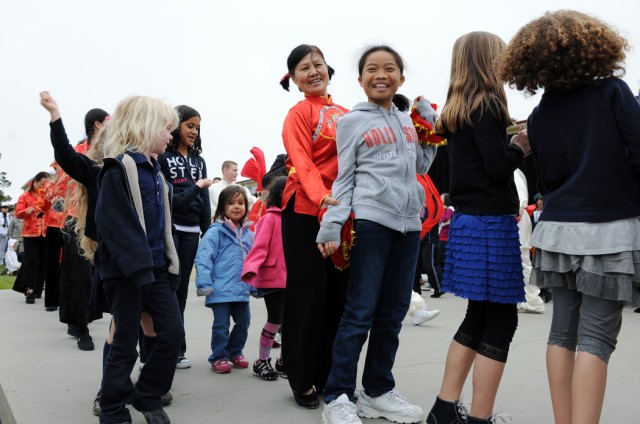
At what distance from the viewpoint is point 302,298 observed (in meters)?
3.21

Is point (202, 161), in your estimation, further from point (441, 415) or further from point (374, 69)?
point (441, 415)

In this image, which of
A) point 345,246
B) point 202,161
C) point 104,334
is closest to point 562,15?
point 345,246

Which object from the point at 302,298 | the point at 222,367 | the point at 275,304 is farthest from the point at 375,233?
the point at 222,367

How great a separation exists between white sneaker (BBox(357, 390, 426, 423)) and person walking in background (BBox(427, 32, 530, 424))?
139 mm

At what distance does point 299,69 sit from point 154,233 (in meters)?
1.17

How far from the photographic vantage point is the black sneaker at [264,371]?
3893mm

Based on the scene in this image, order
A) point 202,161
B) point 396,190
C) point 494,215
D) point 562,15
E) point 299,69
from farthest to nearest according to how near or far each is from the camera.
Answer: point 202,161 → point 299,69 → point 396,190 → point 494,215 → point 562,15

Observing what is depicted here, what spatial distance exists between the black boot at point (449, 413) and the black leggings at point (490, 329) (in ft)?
0.88

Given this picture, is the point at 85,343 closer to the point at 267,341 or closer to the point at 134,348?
the point at 267,341

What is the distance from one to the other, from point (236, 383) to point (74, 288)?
85.7 inches

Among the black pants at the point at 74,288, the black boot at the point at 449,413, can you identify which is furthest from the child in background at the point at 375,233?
the black pants at the point at 74,288

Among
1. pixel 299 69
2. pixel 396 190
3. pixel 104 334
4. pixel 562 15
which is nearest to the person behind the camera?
pixel 562 15

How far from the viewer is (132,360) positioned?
9.50ft

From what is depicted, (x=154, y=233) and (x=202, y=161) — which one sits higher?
(x=202, y=161)
